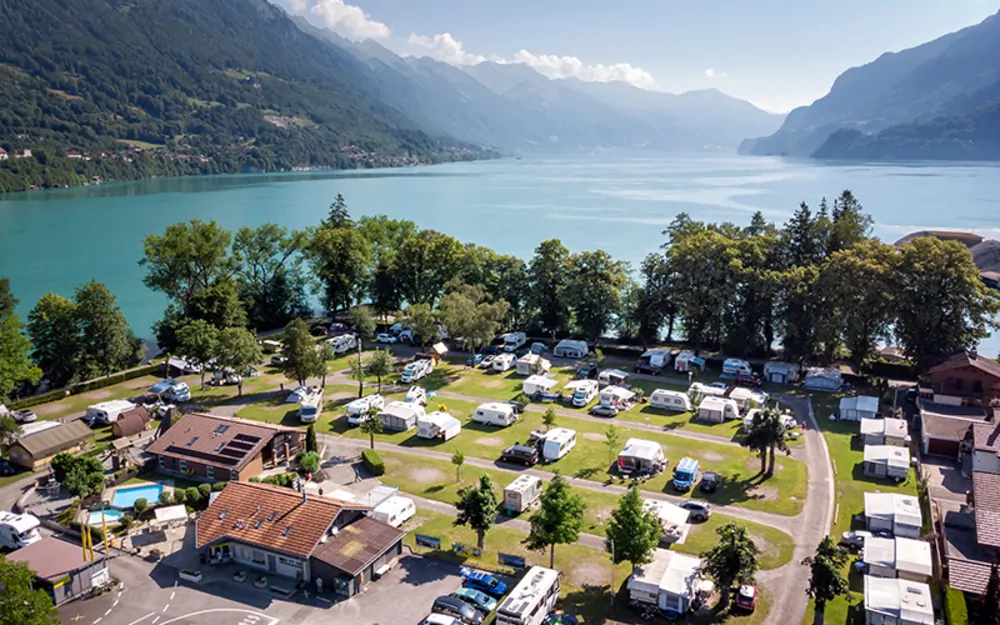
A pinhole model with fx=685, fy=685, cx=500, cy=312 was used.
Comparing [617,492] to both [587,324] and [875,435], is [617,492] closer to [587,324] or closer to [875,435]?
[875,435]

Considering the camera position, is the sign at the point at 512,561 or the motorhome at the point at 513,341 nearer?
the sign at the point at 512,561

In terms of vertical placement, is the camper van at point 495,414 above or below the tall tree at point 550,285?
below

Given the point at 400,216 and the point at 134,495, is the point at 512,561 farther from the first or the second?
the point at 400,216

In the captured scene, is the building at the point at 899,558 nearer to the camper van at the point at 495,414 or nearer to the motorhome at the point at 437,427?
the camper van at the point at 495,414

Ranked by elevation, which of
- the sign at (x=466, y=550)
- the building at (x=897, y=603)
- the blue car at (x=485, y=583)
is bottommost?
the sign at (x=466, y=550)

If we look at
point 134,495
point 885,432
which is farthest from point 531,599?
point 885,432

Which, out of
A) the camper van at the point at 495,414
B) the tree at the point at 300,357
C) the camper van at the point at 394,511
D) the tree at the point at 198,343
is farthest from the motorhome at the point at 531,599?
the tree at the point at 198,343

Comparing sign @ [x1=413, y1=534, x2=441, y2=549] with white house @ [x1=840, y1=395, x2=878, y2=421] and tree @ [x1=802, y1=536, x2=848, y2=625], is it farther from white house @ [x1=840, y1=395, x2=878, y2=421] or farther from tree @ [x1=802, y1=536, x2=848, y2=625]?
white house @ [x1=840, y1=395, x2=878, y2=421]

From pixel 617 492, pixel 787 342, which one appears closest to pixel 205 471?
pixel 617 492
